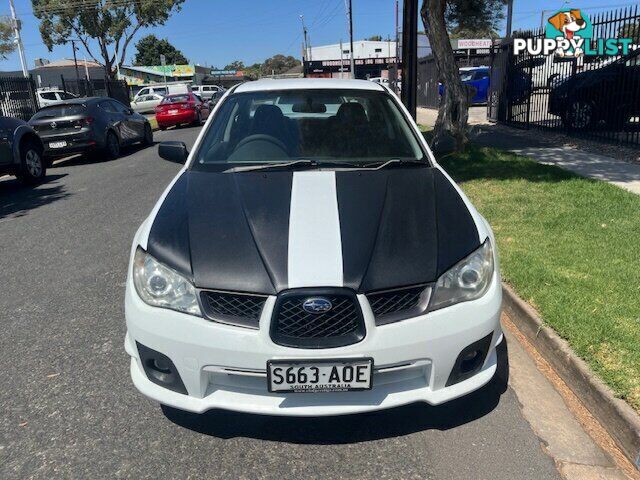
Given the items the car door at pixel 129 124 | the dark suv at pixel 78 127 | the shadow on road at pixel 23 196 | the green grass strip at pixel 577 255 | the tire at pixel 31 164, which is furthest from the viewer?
the car door at pixel 129 124

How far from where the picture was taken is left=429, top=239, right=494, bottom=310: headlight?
2.40 meters

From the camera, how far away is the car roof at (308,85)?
417cm

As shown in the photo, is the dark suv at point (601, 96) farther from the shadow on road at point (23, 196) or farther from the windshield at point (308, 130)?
the shadow on road at point (23, 196)

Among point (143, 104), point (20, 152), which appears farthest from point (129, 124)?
point (143, 104)

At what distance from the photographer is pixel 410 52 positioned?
964 centimetres

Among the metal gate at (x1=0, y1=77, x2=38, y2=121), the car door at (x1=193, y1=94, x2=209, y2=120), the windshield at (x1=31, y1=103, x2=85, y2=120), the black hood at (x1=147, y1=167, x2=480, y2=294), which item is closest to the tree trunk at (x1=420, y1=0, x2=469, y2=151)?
the black hood at (x1=147, y1=167, x2=480, y2=294)

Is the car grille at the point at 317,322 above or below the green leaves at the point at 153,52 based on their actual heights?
below

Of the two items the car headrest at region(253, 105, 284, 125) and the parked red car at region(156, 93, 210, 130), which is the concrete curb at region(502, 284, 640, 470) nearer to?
the car headrest at region(253, 105, 284, 125)

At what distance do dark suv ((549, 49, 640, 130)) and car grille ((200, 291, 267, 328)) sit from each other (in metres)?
10.3

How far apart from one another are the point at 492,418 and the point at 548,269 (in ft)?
5.80

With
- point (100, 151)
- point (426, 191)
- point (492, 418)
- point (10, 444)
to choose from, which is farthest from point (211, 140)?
point (100, 151)

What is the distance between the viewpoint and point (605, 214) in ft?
18.4

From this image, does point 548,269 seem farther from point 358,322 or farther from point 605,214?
point 358,322
